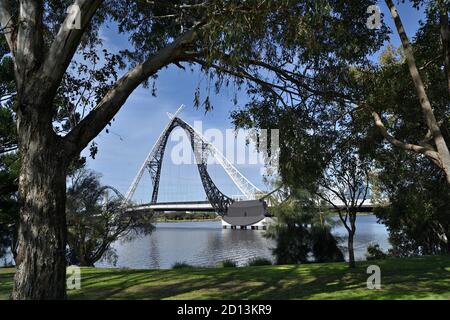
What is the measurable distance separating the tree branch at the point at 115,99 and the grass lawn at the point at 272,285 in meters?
3.27

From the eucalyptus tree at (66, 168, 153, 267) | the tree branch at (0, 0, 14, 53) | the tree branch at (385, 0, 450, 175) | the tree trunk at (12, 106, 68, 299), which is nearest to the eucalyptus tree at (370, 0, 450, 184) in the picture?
the tree branch at (385, 0, 450, 175)

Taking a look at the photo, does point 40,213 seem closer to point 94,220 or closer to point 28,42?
point 28,42

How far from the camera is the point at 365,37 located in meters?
7.40

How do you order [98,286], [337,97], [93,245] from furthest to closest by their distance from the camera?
[93,245], [98,286], [337,97]

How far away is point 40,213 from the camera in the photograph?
4.88 meters

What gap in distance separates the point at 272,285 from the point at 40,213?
5129 millimetres

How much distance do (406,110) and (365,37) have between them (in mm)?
2314

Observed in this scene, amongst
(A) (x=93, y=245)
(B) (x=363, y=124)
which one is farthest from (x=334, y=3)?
(A) (x=93, y=245)

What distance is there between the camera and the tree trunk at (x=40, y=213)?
4801mm

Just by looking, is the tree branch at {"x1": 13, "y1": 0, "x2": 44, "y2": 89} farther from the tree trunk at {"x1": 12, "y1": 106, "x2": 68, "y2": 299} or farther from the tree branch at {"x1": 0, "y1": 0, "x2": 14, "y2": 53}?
the tree trunk at {"x1": 12, "y1": 106, "x2": 68, "y2": 299}

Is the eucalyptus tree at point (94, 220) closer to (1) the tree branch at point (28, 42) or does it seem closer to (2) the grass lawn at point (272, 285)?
(2) the grass lawn at point (272, 285)

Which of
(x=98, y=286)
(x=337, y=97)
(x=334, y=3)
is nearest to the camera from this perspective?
(x=334, y=3)

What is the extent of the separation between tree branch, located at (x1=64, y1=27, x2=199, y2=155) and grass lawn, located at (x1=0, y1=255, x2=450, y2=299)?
3.27 meters
